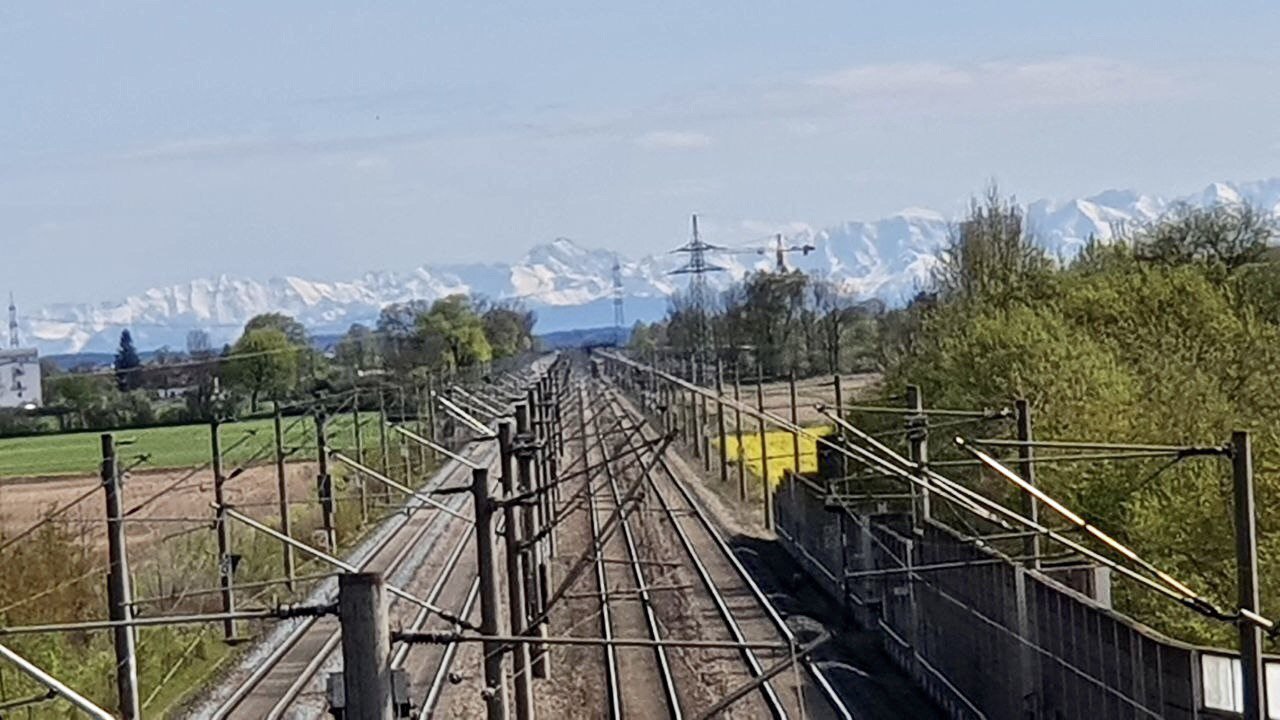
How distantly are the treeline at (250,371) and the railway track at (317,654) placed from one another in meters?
3.70

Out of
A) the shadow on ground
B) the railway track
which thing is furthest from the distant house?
the shadow on ground

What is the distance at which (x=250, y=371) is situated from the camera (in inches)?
1921

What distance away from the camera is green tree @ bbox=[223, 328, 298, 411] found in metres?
48.0

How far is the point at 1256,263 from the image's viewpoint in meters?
43.4

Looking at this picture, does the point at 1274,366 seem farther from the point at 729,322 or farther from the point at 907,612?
the point at 729,322

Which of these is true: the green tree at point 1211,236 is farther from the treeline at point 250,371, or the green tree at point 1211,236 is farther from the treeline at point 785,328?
the treeline at point 785,328

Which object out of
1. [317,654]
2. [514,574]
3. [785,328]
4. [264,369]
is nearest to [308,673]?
[317,654]

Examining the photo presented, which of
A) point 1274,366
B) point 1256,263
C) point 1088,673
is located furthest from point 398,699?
point 1256,263

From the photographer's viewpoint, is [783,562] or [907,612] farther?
[783,562]

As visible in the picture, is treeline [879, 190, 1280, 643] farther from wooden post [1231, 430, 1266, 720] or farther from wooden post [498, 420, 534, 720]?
wooden post [498, 420, 534, 720]

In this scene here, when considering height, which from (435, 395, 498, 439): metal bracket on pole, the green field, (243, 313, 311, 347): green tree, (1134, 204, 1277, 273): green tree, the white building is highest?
(1134, 204, 1277, 273): green tree

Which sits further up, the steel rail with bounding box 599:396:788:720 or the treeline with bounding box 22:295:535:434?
the treeline with bounding box 22:295:535:434

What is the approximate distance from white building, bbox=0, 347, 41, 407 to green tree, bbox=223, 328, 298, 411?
18.8 metres

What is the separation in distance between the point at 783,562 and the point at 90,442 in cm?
2195
